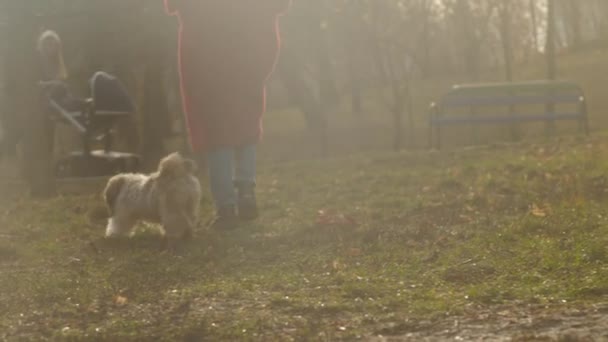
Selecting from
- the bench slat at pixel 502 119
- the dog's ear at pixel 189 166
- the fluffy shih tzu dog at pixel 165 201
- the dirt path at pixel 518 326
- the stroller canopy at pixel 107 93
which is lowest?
the dirt path at pixel 518 326

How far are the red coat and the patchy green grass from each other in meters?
0.75

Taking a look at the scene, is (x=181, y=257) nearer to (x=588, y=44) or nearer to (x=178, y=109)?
(x=178, y=109)

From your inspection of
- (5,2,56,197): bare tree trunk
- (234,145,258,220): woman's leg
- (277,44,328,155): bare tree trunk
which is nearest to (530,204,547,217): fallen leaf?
(234,145,258,220): woman's leg

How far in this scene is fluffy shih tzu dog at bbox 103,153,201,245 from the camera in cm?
770

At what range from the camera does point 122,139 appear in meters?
17.2

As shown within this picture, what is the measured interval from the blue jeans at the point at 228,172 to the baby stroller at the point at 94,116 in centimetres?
506

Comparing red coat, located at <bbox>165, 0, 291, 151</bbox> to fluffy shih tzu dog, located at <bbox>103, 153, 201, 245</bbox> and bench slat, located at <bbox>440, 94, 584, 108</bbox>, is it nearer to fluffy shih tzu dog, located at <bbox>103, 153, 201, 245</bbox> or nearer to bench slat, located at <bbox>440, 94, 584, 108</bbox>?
fluffy shih tzu dog, located at <bbox>103, 153, 201, 245</bbox>

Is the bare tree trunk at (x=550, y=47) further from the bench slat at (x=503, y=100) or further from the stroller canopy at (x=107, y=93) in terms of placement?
the stroller canopy at (x=107, y=93)

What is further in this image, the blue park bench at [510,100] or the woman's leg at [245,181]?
the blue park bench at [510,100]

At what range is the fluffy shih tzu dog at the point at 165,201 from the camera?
7.70 metres

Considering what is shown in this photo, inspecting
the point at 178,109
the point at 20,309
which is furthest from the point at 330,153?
the point at 20,309

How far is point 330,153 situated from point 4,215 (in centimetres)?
1296

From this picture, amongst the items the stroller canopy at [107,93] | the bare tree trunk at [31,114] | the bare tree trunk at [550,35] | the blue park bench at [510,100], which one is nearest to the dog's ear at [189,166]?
the bare tree trunk at [31,114]

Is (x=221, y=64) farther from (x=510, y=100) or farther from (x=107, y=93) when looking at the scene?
(x=510, y=100)
